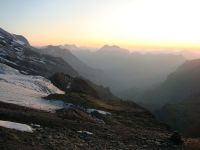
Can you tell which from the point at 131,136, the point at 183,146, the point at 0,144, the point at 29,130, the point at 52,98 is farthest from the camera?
the point at 52,98

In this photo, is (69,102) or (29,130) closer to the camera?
(29,130)

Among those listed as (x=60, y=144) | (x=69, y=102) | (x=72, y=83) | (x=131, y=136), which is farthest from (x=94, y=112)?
(x=72, y=83)

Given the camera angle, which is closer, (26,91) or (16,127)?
(16,127)

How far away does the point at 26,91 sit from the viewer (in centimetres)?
7256

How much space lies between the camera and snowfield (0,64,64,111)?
55453mm

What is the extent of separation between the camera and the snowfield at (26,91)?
5545 cm

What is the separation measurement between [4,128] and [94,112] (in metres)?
36.6

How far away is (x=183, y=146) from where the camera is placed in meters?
32.4

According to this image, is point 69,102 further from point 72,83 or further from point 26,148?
point 72,83

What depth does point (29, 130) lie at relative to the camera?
2728 cm

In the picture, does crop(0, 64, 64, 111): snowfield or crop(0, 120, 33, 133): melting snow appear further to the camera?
crop(0, 64, 64, 111): snowfield

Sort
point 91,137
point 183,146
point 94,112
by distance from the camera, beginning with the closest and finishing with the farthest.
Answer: point 91,137 → point 183,146 → point 94,112

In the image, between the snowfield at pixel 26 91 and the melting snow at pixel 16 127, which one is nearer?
the melting snow at pixel 16 127

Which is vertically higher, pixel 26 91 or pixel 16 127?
pixel 26 91
